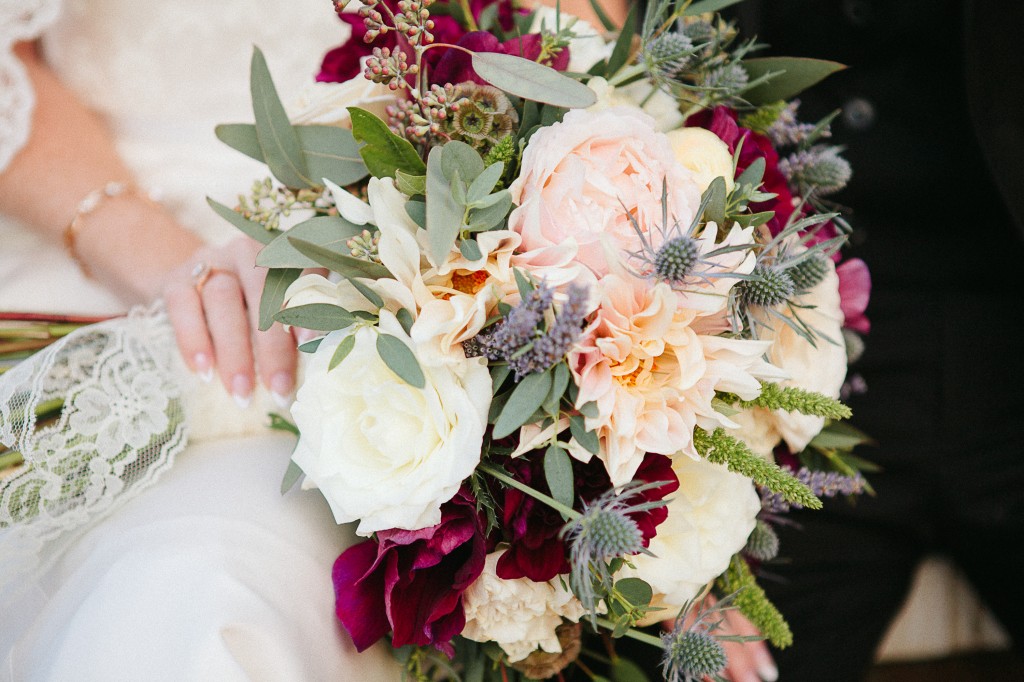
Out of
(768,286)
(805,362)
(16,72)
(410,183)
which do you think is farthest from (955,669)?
(16,72)

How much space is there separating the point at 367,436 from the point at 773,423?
1.21ft

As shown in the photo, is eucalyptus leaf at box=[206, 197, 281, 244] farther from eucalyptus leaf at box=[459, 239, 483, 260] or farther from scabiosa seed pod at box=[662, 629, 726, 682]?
scabiosa seed pod at box=[662, 629, 726, 682]

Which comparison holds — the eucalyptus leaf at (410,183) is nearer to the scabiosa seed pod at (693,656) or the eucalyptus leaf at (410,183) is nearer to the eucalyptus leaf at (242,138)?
the eucalyptus leaf at (242,138)

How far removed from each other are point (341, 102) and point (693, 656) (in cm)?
55

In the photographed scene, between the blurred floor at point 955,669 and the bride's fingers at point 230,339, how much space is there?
1402 millimetres

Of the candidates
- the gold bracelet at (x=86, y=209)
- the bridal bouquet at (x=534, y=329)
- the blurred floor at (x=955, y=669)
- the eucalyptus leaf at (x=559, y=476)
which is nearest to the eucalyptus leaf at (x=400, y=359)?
the bridal bouquet at (x=534, y=329)

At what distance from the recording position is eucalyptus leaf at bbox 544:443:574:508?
46cm

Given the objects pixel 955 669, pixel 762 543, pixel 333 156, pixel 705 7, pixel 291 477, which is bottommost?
pixel 955 669

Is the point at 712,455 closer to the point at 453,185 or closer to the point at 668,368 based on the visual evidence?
the point at 668,368

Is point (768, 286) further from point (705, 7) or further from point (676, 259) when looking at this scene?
point (705, 7)

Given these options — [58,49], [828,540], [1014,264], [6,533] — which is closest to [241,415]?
[6,533]

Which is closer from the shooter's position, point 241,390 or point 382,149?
point 382,149

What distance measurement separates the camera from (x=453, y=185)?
458 mm

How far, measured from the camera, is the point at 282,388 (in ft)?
2.27
